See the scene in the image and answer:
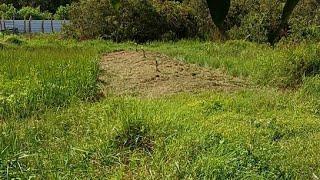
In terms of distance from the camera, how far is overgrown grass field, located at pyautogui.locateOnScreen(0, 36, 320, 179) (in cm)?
344

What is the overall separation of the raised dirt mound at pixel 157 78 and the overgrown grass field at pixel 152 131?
0.41 meters

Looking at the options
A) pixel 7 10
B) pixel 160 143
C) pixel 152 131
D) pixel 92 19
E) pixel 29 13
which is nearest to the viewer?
pixel 160 143

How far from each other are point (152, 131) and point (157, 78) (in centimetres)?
332

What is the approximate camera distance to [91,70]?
7.18 meters

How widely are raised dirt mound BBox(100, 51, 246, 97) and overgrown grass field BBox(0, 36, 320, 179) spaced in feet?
1.35

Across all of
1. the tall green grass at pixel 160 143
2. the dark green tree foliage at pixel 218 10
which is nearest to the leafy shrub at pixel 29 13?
the tall green grass at pixel 160 143

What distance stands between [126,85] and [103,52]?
5.07 metres

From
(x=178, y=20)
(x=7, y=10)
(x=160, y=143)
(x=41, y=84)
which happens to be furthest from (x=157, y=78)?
(x=7, y=10)

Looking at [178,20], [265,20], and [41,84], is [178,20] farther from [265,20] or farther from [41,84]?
[41,84]

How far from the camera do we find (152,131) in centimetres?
411

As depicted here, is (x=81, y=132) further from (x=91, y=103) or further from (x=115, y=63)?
(x=115, y=63)

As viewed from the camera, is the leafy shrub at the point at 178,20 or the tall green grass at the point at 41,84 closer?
the tall green grass at the point at 41,84

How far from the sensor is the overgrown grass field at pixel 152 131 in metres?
3.44

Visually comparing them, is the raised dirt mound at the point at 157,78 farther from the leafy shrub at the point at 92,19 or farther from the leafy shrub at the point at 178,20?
the leafy shrub at the point at 178,20
